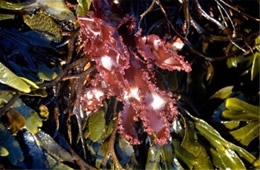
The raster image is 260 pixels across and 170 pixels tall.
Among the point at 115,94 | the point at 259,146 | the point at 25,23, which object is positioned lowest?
the point at 259,146

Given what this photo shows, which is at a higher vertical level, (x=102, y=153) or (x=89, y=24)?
(x=89, y=24)

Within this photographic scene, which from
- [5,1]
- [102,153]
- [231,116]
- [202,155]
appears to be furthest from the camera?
[231,116]

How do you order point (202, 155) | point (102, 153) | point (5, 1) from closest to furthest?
point (5, 1) → point (102, 153) → point (202, 155)

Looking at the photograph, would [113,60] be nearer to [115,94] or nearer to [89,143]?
[115,94]

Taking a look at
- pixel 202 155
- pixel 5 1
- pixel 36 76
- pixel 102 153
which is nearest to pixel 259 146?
pixel 202 155
